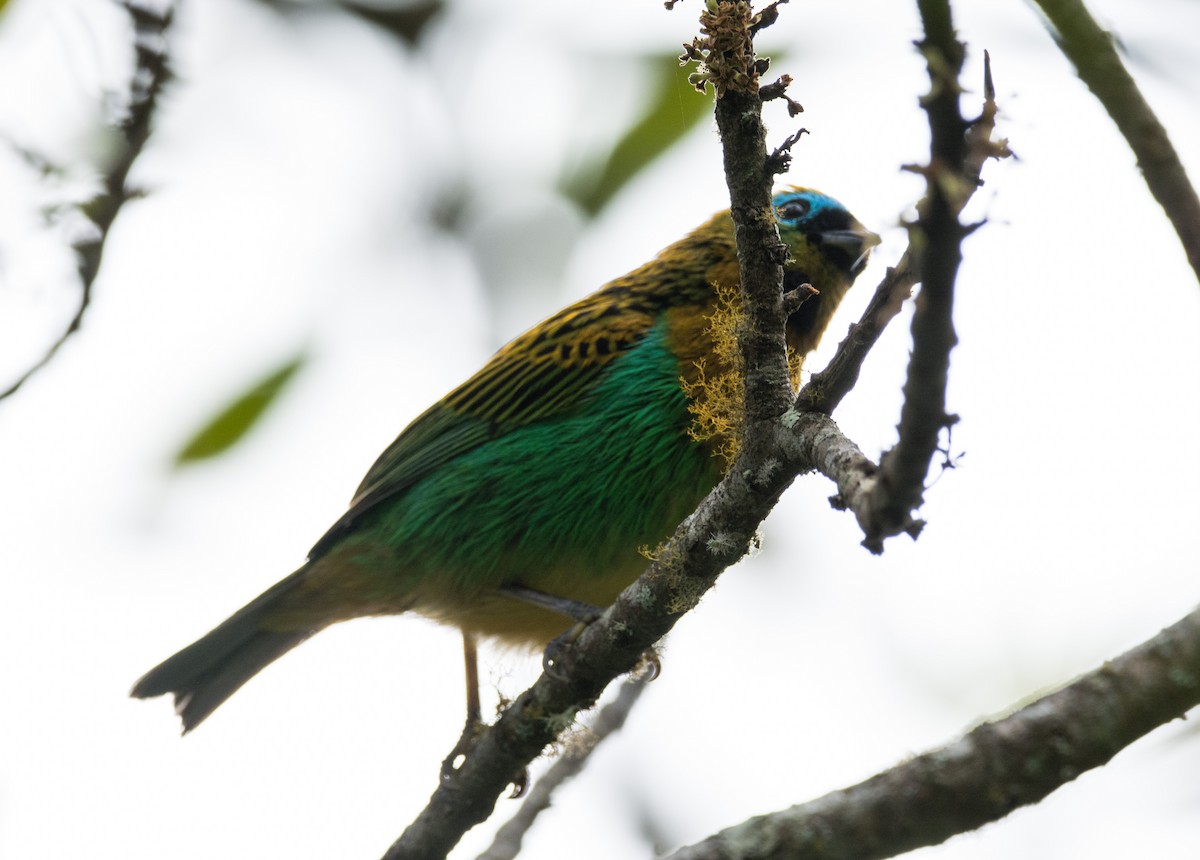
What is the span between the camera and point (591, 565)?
177 inches

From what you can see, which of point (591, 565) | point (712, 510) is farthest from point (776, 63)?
point (712, 510)

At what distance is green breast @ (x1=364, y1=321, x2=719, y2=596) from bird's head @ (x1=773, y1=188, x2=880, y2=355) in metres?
0.65

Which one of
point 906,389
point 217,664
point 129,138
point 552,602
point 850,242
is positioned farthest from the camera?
point 217,664

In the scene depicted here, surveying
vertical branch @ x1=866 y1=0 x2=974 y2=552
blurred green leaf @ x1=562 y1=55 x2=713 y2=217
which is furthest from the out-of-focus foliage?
vertical branch @ x1=866 y1=0 x2=974 y2=552

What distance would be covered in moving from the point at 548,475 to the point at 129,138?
199cm

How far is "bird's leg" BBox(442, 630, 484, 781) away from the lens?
14.9 ft

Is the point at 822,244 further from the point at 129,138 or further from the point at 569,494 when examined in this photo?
the point at 129,138

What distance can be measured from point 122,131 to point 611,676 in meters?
1.91

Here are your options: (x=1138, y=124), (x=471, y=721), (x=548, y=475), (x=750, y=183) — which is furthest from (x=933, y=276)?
(x=471, y=721)

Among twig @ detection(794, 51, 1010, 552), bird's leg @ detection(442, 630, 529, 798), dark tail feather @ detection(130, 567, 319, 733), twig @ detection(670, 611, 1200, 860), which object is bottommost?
dark tail feather @ detection(130, 567, 319, 733)

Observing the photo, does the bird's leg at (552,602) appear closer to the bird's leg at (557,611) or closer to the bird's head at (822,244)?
the bird's leg at (557,611)

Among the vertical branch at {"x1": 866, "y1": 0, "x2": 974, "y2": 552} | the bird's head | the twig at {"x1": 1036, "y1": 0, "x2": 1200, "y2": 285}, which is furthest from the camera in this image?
the bird's head

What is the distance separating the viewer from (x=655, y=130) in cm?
528

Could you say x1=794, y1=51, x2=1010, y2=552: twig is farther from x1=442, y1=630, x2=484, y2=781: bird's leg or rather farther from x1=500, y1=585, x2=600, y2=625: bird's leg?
x1=442, y1=630, x2=484, y2=781: bird's leg
